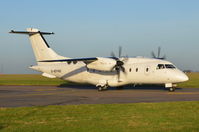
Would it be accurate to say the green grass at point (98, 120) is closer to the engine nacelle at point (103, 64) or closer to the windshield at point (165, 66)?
the windshield at point (165, 66)

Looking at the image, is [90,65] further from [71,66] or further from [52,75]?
[52,75]

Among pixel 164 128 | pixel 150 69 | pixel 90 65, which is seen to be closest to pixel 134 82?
pixel 150 69

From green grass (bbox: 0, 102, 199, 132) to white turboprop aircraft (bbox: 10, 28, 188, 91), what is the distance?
1311cm

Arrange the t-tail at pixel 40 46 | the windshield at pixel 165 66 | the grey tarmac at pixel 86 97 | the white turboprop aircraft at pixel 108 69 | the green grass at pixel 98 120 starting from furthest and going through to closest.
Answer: the t-tail at pixel 40 46
the windshield at pixel 165 66
the white turboprop aircraft at pixel 108 69
the grey tarmac at pixel 86 97
the green grass at pixel 98 120

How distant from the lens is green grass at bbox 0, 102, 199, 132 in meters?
9.48

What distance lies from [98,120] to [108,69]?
1759 centimetres

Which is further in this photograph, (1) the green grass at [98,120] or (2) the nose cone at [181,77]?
(2) the nose cone at [181,77]

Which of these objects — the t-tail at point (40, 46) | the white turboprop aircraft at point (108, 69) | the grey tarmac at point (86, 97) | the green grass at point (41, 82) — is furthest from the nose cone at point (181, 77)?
the t-tail at point (40, 46)

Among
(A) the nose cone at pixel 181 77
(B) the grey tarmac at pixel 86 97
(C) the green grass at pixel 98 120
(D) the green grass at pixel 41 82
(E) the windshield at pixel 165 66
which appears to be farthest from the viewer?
(D) the green grass at pixel 41 82

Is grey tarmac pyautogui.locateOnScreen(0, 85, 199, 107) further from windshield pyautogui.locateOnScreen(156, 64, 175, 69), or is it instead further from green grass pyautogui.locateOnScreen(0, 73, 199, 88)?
green grass pyautogui.locateOnScreen(0, 73, 199, 88)

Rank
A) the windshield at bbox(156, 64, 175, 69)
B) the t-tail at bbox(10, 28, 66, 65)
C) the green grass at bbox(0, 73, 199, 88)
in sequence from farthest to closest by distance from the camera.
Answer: the green grass at bbox(0, 73, 199, 88) → the t-tail at bbox(10, 28, 66, 65) → the windshield at bbox(156, 64, 175, 69)

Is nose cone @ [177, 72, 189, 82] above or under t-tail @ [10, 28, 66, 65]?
under

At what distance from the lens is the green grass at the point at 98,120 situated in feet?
31.1

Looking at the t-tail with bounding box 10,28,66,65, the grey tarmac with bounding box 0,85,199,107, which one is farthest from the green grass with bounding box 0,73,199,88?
the grey tarmac with bounding box 0,85,199,107
